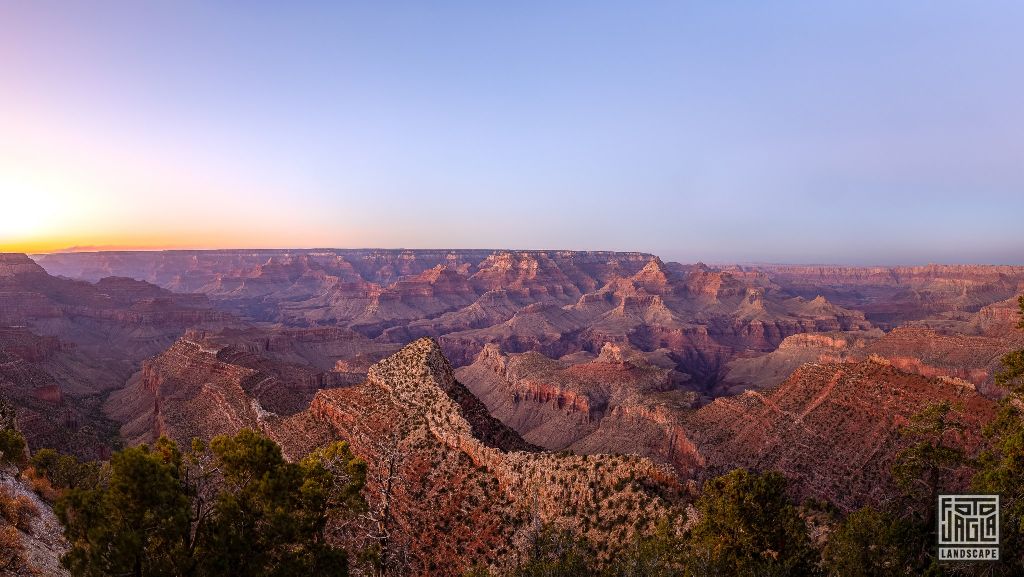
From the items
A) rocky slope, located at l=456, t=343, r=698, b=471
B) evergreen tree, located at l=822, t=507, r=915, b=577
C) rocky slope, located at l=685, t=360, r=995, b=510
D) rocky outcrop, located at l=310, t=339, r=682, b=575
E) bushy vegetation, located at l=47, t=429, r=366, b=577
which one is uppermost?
bushy vegetation, located at l=47, t=429, r=366, b=577

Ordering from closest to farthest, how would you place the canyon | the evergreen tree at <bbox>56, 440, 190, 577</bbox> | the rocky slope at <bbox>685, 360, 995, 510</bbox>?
the evergreen tree at <bbox>56, 440, 190, 577</bbox> < the canyon < the rocky slope at <bbox>685, 360, 995, 510</bbox>

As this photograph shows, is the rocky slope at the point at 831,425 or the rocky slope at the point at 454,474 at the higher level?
the rocky slope at the point at 454,474

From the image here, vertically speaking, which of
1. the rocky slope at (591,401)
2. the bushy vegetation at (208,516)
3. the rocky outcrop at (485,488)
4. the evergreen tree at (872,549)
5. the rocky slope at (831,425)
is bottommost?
the rocky slope at (591,401)

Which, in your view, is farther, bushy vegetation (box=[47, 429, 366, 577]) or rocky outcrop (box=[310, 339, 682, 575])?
rocky outcrop (box=[310, 339, 682, 575])

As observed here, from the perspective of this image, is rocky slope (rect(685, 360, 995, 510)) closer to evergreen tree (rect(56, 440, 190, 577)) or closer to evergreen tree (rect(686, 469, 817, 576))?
evergreen tree (rect(686, 469, 817, 576))

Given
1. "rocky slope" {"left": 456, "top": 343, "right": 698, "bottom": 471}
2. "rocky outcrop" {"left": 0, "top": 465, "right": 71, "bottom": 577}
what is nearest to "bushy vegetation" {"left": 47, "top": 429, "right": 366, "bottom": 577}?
"rocky outcrop" {"left": 0, "top": 465, "right": 71, "bottom": 577}

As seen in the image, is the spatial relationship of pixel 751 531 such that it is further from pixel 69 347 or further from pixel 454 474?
pixel 69 347

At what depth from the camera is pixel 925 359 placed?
103562mm

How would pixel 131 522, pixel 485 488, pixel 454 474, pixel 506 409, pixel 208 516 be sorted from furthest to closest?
pixel 506 409 → pixel 454 474 → pixel 485 488 → pixel 208 516 → pixel 131 522

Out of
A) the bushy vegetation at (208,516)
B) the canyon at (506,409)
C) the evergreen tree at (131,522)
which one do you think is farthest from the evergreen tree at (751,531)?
the evergreen tree at (131,522)

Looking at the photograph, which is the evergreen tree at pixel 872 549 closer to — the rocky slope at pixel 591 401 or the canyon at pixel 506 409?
the canyon at pixel 506 409

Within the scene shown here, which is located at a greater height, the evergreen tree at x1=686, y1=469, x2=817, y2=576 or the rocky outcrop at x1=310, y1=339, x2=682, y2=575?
the evergreen tree at x1=686, y1=469, x2=817, y2=576

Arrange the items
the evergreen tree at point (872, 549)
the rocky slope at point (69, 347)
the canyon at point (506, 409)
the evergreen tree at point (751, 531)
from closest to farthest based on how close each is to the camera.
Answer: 1. the evergreen tree at point (751, 531)
2. the evergreen tree at point (872, 549)
3. the canyon at point (506, 409)
4. the rocky slope at point (69, 347)

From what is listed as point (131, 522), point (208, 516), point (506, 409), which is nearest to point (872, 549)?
point (208, 516)
